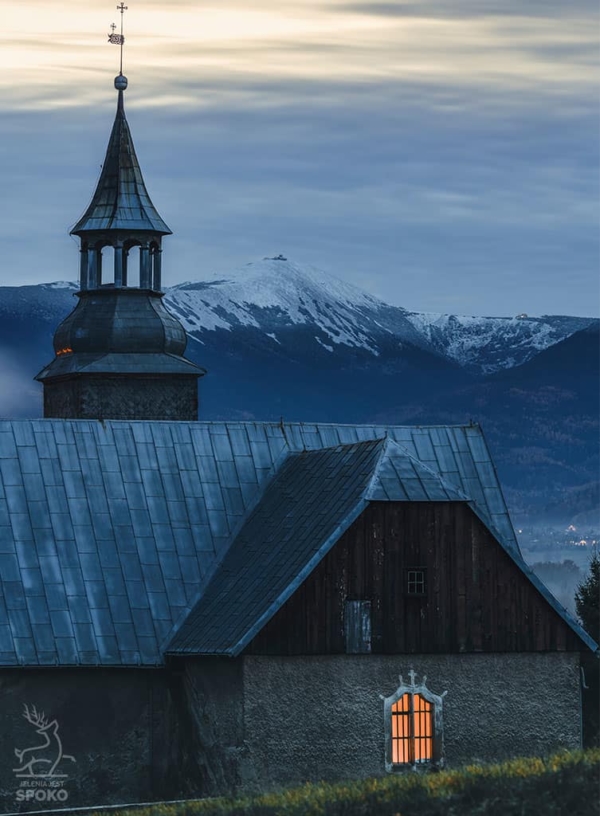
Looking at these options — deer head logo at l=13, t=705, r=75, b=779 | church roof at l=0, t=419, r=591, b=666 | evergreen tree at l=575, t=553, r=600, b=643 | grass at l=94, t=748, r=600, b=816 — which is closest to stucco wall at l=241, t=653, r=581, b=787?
church roof at l=0, t=419, r=591, b=666

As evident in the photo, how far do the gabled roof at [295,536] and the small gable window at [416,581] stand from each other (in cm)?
153

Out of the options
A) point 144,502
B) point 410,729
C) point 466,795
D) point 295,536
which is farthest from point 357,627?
point 466,795

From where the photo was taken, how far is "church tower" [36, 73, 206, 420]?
6488 centimetres

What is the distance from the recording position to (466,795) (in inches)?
1277

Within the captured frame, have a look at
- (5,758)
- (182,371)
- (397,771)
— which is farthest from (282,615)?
(182,371)

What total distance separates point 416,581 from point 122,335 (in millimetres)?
23103

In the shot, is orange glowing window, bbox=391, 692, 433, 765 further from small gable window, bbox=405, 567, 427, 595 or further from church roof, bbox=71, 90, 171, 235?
church roof, bbox=71, 90, 171, 235

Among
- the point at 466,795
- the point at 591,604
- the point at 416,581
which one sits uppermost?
the point at 591,604

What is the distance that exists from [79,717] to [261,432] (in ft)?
32.8

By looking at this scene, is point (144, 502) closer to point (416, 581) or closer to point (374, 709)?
point (416, 581)

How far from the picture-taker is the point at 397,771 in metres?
43.6

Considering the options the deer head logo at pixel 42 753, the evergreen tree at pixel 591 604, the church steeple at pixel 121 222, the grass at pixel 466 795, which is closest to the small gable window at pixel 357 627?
the deer head logo at pixel 42 753

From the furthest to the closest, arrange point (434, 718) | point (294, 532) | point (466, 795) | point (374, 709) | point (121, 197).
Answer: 1. point (121, 197)
2. point (294, 532)
3. point (434, 718)
4. point (374, 709)
5. point (466, 795)

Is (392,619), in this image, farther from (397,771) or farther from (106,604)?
(106,604)
